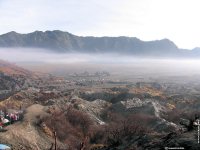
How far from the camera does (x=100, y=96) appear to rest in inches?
3317

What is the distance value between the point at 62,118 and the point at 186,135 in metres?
35.1

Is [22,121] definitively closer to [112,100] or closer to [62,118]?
[62,118]

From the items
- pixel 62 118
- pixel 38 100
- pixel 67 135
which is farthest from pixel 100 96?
pixel 67 135

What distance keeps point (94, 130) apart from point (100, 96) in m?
37.8

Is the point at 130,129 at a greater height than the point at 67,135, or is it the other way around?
the point at 130,129

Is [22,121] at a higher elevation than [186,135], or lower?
lower

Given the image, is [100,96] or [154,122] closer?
[154,122]

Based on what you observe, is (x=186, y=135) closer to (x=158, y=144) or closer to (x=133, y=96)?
(x=158, y=144)

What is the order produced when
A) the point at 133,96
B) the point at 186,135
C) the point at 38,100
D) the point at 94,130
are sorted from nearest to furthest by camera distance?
the point at 186,135 < the point at 94,130 < the point at 38,100 < the point at 133,96

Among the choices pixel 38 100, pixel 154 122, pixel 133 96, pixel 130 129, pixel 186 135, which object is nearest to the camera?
pixel 186 135

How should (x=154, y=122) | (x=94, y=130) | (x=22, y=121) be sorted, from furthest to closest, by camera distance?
(x=154, y=122), (x=94, y=130), (x=22, y=121)

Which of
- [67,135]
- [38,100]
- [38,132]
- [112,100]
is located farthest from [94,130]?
[112,100]

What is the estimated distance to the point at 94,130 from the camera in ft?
153

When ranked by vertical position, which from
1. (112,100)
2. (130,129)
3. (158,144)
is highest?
(158,144)
